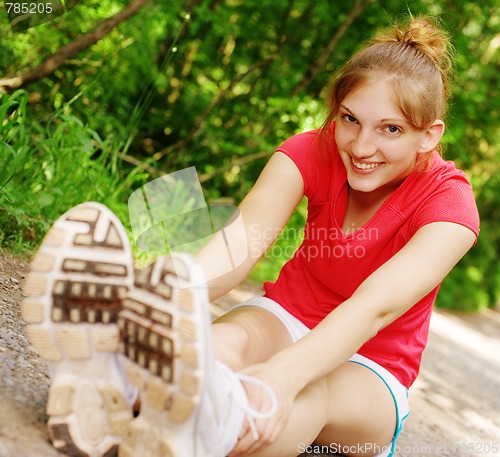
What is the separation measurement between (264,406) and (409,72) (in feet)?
2.93

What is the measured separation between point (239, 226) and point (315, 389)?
18.4 inches

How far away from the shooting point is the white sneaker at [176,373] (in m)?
1.09

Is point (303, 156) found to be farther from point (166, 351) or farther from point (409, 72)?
point (166, 351)

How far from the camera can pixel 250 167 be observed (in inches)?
208

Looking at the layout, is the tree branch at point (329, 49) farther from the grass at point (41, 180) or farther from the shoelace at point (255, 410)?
the shoelace at point (255, 410)

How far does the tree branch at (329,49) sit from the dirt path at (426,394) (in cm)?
192

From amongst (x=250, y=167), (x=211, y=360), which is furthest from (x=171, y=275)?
(x=250, y=167)

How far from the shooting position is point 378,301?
1406 millimetres

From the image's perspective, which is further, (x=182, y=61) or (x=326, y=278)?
(x=182, y=61)

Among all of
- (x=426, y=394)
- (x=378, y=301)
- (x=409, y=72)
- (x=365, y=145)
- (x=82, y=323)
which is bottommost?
(x=426, y=394)

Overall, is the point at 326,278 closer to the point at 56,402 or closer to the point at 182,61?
the point at 56,402

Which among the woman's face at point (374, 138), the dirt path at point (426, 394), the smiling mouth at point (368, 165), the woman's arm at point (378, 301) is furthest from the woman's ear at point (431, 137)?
the dirt path at point (426, 394)
